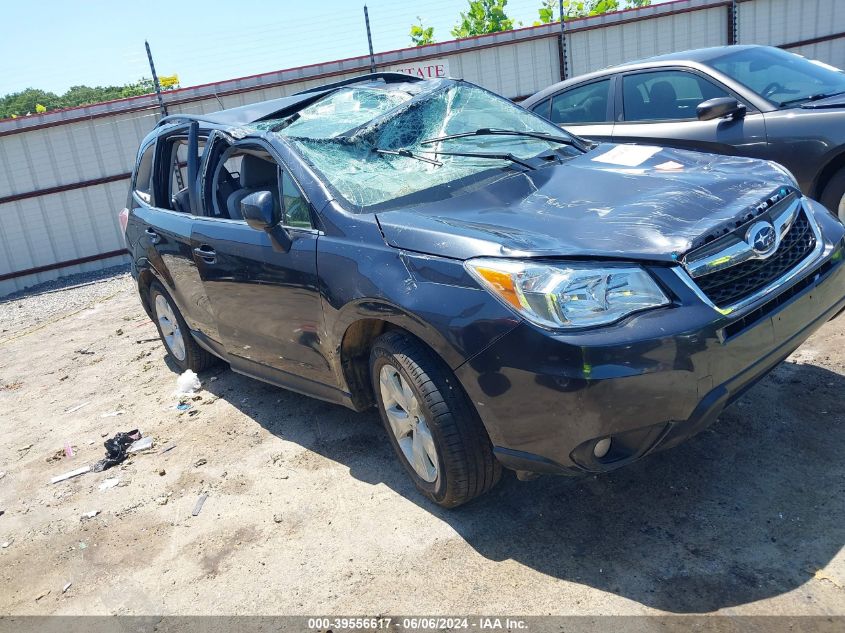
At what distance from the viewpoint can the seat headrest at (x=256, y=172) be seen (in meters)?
4.11

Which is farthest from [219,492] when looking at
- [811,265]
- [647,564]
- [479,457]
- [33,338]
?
[33,338]

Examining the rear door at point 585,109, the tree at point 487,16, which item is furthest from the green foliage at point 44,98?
the rear door at point 585,109

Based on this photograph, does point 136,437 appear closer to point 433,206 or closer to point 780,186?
point 433,206

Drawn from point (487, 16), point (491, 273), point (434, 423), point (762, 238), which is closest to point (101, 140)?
point (434, 423)

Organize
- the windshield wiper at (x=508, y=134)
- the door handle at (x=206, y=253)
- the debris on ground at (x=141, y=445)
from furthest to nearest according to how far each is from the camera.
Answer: the debris on ground at (x=141, y=445) < the door handle at (x=206, y=253) < the windshield wiper at (x=508, y=134)

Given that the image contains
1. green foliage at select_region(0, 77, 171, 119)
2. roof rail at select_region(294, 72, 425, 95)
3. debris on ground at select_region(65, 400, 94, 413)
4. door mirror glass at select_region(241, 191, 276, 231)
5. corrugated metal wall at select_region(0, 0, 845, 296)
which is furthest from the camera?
green foliage at select_region(0, 77, 171, 119)

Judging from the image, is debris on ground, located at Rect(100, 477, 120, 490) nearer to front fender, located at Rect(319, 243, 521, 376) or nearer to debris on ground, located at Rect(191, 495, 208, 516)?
debris on ground, located at Rect(191, 495, 208, 516)

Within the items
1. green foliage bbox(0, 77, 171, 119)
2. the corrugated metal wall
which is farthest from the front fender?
green foliage bbox(0, 77, 171, 119)

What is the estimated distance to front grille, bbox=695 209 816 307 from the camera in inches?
107

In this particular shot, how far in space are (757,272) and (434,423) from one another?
53.0 inches

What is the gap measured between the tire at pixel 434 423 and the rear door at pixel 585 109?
3547 mm

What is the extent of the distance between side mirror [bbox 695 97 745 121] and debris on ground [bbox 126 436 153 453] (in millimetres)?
4277

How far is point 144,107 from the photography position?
12.3m

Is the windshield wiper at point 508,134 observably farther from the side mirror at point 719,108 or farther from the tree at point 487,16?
the tree at point 487,16
